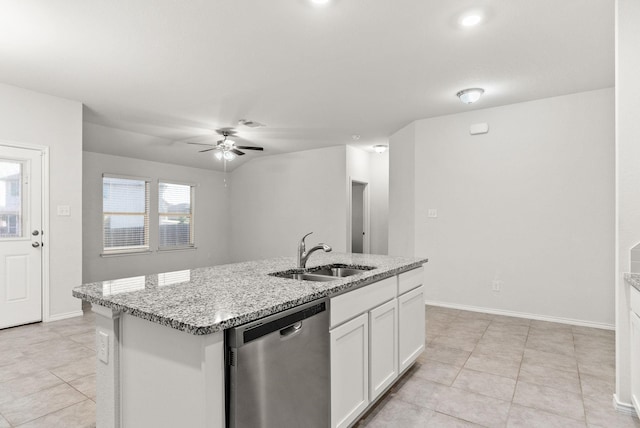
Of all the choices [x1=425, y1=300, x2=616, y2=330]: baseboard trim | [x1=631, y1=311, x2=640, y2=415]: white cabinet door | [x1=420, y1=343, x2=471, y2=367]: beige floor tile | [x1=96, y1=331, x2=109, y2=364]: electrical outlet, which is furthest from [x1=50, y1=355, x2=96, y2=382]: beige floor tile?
[x1=425, y1=300, x2=616, y2=330]: baseboard trim

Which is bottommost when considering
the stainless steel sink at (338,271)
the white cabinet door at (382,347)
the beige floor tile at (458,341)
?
the beige floor tile at (458,341)

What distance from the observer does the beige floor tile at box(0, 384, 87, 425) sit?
2109 mm

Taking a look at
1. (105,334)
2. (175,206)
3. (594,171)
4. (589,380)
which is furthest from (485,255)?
(175,206)

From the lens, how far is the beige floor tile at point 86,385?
2.36 meters

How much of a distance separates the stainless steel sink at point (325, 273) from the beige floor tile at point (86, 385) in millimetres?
1522

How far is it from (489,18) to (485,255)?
281 cm

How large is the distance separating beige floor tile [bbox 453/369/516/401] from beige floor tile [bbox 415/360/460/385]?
0.16 feet

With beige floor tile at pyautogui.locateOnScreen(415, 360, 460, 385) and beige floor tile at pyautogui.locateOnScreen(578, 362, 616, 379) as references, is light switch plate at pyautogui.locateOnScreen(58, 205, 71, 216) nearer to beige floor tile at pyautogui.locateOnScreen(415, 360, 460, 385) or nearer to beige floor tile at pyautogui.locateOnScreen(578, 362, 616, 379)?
beige floor tile at pyautogui.locateOnScreen(415, 360, 460, 385)

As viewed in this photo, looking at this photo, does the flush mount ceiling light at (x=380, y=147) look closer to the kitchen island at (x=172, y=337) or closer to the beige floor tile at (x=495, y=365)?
the beige floor tile at (x=495, y=365)

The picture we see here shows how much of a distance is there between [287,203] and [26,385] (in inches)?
204

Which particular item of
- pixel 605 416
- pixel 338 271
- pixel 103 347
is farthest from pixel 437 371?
pixel 103 347

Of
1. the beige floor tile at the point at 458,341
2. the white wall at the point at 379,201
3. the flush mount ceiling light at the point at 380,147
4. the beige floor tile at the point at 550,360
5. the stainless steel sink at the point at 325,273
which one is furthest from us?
the white wall at the point at 379,201

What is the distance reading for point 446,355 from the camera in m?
3.01

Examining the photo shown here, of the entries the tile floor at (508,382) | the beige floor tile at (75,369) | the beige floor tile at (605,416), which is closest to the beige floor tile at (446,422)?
the tile floor at (508,382)
